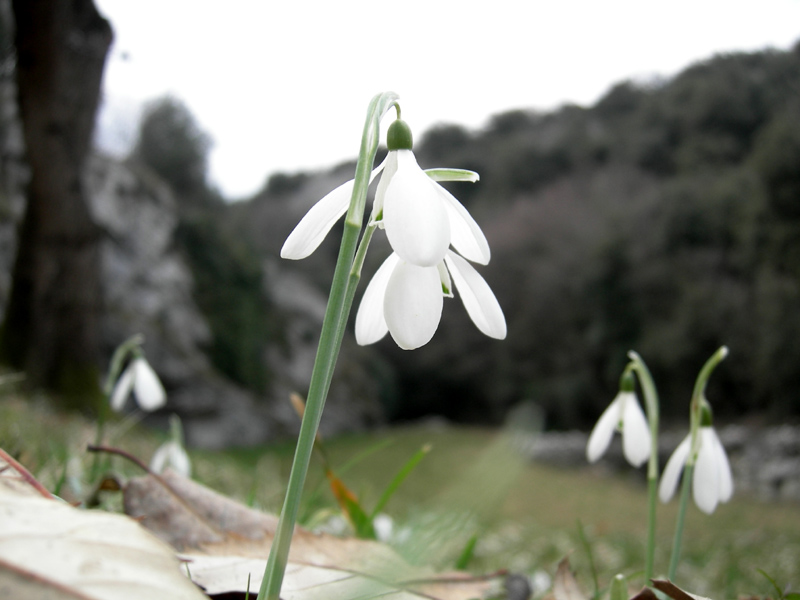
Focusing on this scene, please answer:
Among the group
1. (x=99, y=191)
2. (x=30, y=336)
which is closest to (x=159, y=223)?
(x=99, y=191)

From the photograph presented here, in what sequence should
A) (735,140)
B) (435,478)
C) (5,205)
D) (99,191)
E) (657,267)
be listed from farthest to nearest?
(735,140), (657,267), (99,191), (435,478), (5,205)

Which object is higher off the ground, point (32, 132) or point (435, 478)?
point (32, 132)

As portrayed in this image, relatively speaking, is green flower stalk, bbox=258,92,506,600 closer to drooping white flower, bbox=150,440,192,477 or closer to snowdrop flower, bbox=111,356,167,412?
snowdrop flower, bbox=111,356,167,412

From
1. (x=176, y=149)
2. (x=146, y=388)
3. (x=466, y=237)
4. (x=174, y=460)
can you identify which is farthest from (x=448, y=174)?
(x=176, y=149)

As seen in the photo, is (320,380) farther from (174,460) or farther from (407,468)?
(174,460)

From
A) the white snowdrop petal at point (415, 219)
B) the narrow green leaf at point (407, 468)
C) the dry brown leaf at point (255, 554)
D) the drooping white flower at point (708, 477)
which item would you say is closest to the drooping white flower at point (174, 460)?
the narrow green leaf at point (407, 468)

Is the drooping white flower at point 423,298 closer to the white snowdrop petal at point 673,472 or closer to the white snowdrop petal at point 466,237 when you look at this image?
the white snowdrop petal at point 466,237

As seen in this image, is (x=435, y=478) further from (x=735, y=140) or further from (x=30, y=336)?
(x=735, y=140)

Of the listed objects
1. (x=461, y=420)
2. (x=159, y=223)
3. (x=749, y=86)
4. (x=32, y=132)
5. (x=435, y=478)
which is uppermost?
(x=749, y=86)
